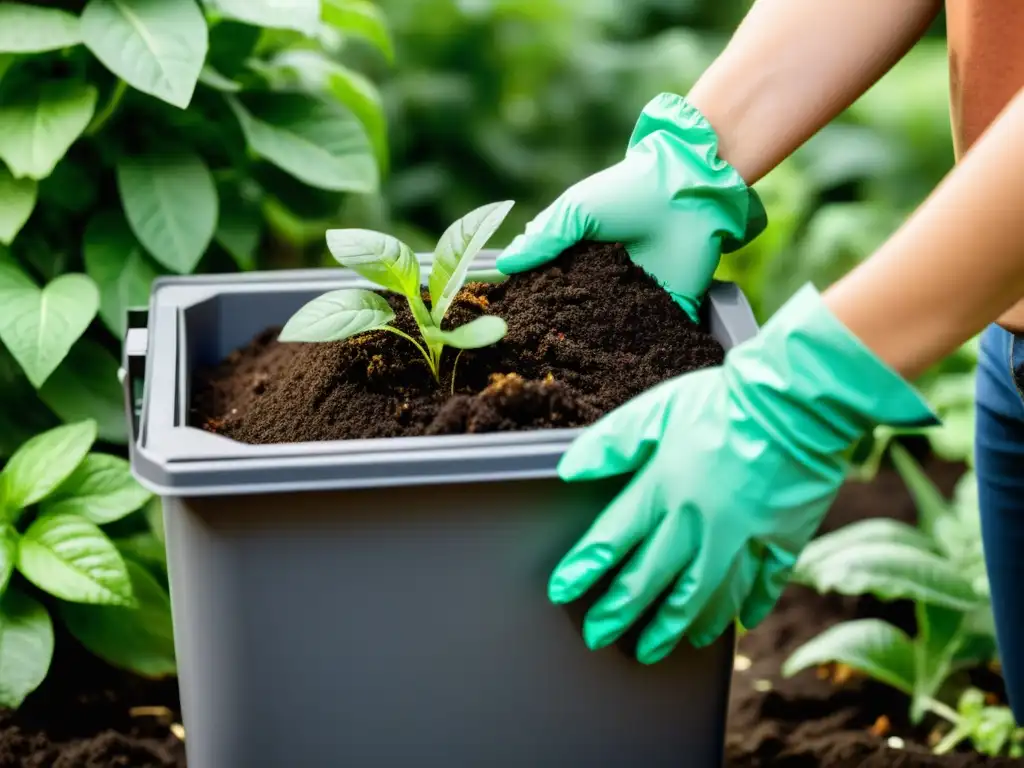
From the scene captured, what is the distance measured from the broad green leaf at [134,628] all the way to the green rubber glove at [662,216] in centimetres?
66

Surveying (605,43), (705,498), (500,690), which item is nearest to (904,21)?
(705,498)

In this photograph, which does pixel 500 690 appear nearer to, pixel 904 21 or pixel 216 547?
pixel 216 547

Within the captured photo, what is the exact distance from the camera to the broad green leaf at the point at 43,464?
1412 millimetres

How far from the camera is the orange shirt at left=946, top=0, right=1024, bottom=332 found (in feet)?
3.81

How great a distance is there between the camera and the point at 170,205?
1600mm

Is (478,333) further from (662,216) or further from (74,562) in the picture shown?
(74,562)

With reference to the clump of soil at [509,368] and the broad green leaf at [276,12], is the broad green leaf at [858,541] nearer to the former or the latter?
the clump of soil at [509,368]

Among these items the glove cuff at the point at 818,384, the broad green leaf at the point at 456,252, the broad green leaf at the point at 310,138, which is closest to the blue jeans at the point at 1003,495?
the glove cuff at the point at 818,384

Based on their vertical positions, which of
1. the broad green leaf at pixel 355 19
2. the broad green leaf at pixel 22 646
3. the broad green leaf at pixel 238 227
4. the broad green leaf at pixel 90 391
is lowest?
the broad green leaf at pixel 22 646

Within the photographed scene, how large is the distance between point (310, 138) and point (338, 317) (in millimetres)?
779

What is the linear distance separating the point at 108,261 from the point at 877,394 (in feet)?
3.64

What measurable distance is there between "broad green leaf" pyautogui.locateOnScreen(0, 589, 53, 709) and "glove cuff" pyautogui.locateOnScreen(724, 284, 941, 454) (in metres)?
0.91

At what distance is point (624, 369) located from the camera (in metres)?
1.13

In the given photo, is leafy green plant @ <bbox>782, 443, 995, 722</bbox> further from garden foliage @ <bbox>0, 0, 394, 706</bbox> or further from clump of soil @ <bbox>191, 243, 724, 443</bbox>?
garden foliage @ <bbox>0, 0, 394, 706</bbox>
